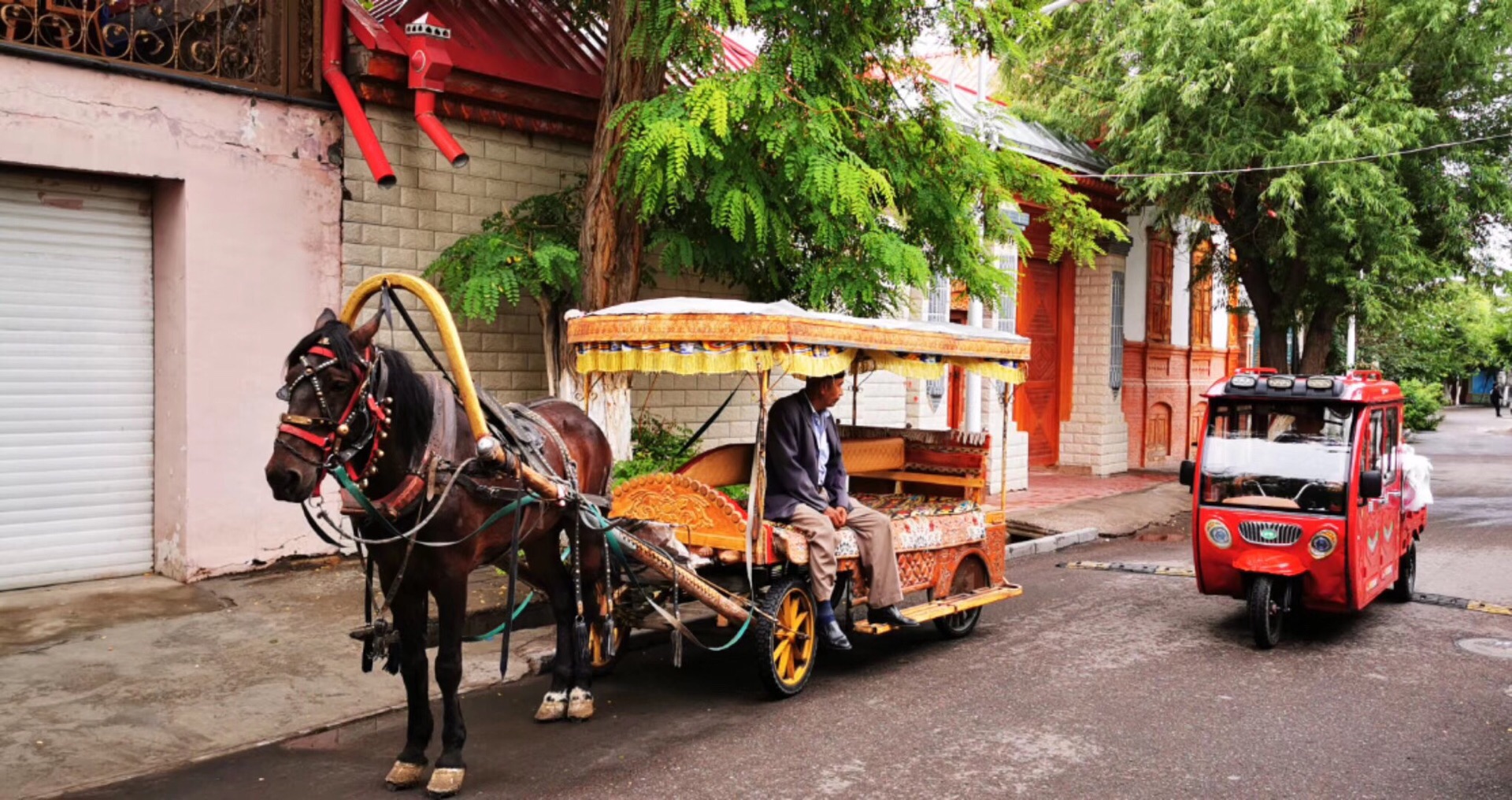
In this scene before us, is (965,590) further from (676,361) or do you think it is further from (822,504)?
(676,361)

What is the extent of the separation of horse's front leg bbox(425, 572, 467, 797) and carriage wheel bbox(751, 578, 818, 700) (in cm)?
186

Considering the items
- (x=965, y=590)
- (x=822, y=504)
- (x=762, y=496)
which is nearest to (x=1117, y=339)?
(x=965, y=590)

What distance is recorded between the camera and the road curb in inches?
516

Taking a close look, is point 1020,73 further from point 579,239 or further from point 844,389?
point 579,239

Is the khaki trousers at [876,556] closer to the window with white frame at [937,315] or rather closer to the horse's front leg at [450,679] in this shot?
the horse's front leg at [450,679]

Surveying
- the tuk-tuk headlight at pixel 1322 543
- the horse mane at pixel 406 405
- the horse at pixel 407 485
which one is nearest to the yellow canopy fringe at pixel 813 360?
the horse at pixel 407 485

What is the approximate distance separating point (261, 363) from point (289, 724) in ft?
12.7

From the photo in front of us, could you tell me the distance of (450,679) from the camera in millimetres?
5602

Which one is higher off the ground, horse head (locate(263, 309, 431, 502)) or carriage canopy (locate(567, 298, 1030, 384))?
carriage canopy (locate(567, 298, 1030, 384))

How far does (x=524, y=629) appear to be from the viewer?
883cm

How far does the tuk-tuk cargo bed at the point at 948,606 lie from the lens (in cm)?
762

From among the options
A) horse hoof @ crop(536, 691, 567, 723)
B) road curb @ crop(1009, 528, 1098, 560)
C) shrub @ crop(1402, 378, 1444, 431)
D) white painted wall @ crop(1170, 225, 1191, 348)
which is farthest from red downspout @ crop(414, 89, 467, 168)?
shrub @ crop(1402, 378, 1444, 431)

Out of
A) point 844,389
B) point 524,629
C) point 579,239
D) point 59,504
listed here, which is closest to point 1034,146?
point 844,389

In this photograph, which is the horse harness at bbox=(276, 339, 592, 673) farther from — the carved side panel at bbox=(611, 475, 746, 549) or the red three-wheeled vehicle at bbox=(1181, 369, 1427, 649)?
the red three-wheeled vehicle at bbox=(1181, 369, 1427, 649)
